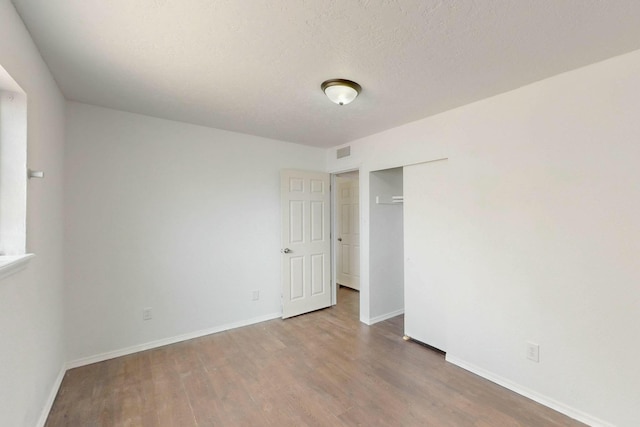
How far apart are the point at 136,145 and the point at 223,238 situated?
1.37m

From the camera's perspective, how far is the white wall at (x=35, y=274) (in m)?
1.36

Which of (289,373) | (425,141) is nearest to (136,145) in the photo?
(289,373)

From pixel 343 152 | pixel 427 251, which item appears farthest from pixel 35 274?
pixel 343 152

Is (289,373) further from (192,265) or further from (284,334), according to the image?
(192,265)

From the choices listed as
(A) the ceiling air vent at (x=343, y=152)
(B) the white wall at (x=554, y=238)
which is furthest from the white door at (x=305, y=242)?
(B) the white wall at (x=554, y=238)

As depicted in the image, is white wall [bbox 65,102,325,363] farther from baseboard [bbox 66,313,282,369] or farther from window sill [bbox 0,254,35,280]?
window sill [bbox 0,254,35,280]

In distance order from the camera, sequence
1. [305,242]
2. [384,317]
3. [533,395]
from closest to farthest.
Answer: [533,395] → [384,317] → [305,242]

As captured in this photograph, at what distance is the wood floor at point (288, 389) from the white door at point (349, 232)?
7.25 feet

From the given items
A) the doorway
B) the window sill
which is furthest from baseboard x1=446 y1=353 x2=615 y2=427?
the window sill

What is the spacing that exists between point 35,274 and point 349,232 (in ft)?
14.6

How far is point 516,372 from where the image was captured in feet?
7.32

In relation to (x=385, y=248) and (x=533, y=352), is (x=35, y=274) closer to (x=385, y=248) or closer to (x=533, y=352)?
(x=385, y=248)

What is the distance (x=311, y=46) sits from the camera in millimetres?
1697

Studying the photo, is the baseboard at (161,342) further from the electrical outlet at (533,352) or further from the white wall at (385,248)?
the electrical outlet at (533,352)
